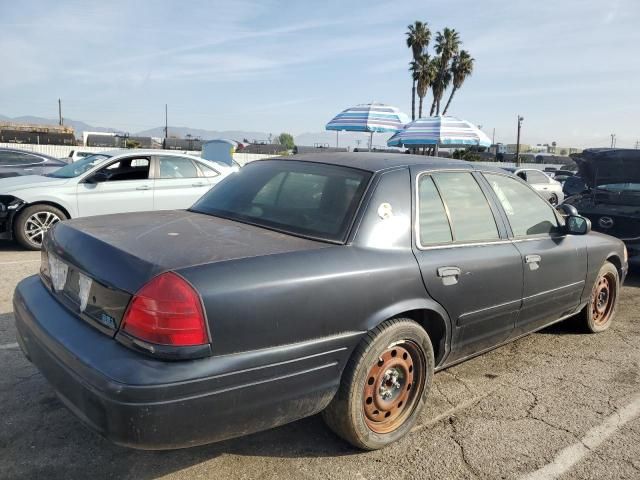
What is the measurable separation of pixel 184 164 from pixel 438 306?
643cm

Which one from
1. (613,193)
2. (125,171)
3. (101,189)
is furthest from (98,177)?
(613,193)

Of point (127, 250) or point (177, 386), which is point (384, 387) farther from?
point (127, 250)

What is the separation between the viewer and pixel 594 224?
7.07 meters

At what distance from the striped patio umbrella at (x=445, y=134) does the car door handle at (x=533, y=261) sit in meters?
11.6

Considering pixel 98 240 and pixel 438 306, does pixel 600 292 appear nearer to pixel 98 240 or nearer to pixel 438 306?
pixel 438 306

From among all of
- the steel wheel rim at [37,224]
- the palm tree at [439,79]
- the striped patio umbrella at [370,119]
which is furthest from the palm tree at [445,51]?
the steel wheel rim at [37,224]

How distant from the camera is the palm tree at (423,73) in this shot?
4072cm

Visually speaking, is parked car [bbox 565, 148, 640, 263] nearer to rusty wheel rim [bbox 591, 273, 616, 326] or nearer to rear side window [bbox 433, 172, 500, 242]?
rusty wheel rim [bbox 591, 273, 616, 326]

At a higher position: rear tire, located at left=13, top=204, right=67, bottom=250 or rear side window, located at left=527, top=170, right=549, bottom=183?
rear side window, located at left=527, top=170, right=549, bottom=183

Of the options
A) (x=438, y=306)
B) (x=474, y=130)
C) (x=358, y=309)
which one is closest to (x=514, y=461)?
(x=438, y=306)

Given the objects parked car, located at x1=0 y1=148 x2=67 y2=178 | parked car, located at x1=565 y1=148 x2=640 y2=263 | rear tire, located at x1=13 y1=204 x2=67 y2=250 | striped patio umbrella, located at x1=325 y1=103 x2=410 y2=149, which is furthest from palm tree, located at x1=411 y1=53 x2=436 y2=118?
rear tire, located at x1=13 y1=204 x2=67 y2=250

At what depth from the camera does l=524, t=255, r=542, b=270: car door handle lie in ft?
11.6

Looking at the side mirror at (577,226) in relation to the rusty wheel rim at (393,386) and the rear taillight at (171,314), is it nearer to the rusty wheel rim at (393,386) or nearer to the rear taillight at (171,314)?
the rusty wheel rim at (393,386)

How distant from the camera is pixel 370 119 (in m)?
16.0
